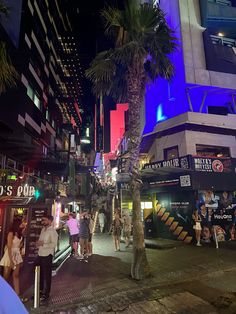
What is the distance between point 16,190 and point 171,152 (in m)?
12.7

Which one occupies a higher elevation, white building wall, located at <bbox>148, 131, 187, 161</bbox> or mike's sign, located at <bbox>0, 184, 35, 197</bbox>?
white building wall, located at <bbox>148, 131, 187, 161</bbox>

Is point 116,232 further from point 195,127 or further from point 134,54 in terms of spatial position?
point 195,127

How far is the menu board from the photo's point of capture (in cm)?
790

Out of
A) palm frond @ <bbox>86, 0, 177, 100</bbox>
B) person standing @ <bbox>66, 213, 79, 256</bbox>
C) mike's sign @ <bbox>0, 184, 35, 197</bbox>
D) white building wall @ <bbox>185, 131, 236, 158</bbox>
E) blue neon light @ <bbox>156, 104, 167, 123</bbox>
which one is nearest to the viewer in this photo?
mike's sign @ <bbox>0, 184, 35, 197</bbox>

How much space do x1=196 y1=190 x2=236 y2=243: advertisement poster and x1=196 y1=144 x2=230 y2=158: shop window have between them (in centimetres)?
326

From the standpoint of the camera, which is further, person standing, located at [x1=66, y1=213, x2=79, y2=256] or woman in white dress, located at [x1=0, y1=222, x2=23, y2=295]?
person standing, located at [x1=66, y1=213, x2=79, y2=256]

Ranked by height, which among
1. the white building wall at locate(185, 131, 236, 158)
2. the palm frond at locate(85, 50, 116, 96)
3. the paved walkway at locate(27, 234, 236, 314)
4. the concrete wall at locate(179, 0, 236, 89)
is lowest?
the paved walkway at locate(27, 234, 236, 314)

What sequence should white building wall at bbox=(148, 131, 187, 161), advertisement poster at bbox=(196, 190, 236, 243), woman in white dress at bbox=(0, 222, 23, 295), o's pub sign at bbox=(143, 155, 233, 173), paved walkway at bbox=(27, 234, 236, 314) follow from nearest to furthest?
paved walkway at bbox=(27, 234, 236, 314), woman in white dress at bbox=(0, 222, 23, 295), advertisement poster at bbox=(196, 190, 236, 243), o's pub sign at bbox=(143, 155, 233, 173), white building wall at bbox=(148, 131, 187, 161)

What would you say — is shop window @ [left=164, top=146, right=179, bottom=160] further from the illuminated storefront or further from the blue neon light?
the blue neon light

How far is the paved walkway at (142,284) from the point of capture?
557cm

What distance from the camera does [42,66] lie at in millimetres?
20641

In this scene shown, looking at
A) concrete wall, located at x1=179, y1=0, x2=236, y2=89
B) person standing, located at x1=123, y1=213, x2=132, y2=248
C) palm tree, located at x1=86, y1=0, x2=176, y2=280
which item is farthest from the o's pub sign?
concrete wall, located at x1=179, y1=0, x2=236, y2=89

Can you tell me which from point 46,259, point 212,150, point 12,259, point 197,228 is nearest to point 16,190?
point 12,259

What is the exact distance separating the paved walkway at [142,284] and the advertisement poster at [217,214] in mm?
3205
